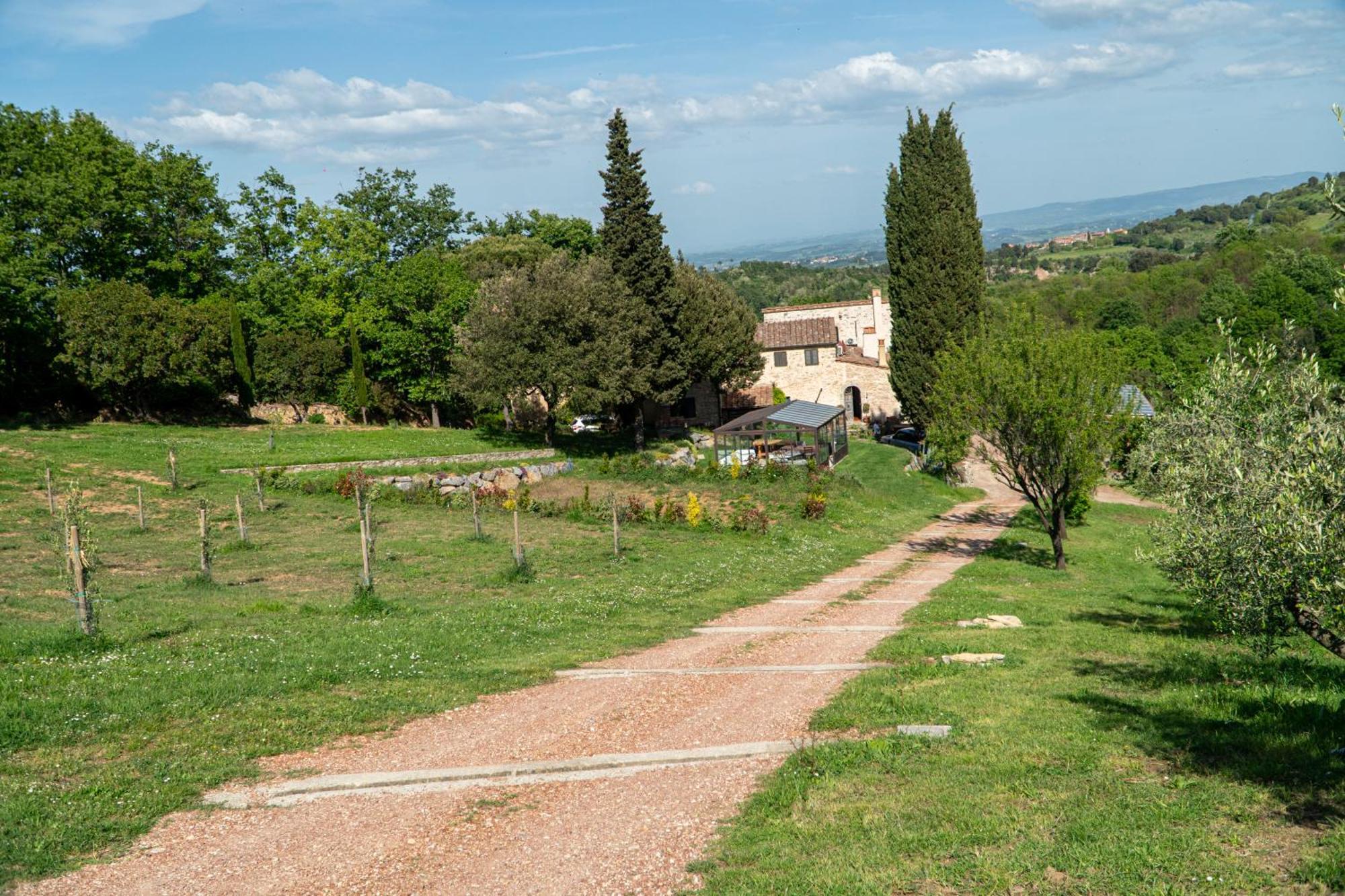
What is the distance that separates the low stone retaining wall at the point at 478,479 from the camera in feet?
119

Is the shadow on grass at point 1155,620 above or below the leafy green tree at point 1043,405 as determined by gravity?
below

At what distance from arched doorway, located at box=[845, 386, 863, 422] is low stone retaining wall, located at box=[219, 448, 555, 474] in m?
27.0

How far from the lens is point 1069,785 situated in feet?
30.4

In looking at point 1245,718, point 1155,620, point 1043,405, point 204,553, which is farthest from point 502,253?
point 1245,718

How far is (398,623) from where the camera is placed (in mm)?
16844

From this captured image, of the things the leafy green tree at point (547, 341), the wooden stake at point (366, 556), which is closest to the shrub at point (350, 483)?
the leafy green tree at point (547, 341)

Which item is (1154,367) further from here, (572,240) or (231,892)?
(231,892)

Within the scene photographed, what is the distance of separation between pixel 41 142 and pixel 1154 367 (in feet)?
212

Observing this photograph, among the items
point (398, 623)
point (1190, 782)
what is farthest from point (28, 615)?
point (1190, 782)

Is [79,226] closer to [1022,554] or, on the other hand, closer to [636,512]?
[636,512]

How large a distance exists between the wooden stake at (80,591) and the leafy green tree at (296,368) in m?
38.4

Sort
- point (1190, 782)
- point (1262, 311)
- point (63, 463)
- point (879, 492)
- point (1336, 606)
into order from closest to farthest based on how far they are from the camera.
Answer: point (1336, 606) → point (1190, 782) → point (63, 463) → point (879, 492) → point (1262, 311)

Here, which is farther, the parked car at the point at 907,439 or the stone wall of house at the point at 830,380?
the stone wall of house at the point at 830,380

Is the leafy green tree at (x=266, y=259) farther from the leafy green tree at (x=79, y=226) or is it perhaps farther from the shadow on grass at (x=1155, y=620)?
the shadow on grass at (x=1155, y=620)
